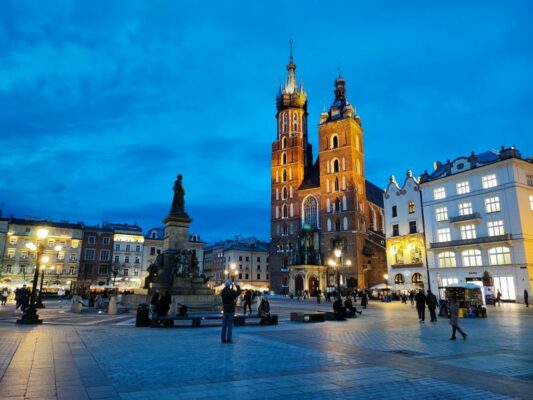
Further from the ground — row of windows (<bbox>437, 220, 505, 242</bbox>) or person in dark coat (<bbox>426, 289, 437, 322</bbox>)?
row of windows (<bbox>437, 220, 505, 242</bbox>)

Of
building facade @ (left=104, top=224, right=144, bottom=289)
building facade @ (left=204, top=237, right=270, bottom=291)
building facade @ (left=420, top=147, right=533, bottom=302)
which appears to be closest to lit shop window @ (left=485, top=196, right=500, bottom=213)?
building facade @ (left=420, top=147, right=533, bottom=302)

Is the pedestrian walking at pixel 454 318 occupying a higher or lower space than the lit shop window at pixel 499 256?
lower

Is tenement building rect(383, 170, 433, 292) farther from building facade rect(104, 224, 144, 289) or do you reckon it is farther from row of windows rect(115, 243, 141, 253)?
row of windows rect(115, 243, 141, 253)

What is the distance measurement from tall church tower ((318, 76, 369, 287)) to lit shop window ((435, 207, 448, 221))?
23.1 meters

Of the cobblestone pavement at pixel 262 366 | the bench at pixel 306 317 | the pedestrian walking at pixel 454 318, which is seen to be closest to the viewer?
the cobblestone pavement at pixel 262 366

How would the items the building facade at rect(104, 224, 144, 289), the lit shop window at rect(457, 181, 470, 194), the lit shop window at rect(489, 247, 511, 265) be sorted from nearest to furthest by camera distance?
the lit shop window at rect(489, 247, 511, 265) < the lit shop window at rect(457, 181, 470, 194) < the building facade at rect(104, 224, 144, 289)

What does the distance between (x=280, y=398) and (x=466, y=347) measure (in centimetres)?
775

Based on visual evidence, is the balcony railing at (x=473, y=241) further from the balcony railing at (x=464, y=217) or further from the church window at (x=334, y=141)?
the church window at (x=334, y=141)

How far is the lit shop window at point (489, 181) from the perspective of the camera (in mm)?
42875

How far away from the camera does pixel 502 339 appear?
1327 cm

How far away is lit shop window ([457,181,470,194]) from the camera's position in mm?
45828

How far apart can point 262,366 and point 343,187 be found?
→ 2721 inches

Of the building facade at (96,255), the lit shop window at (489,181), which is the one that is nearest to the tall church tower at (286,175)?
the building facade at (96,255)

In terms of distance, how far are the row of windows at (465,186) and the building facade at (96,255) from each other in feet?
200
